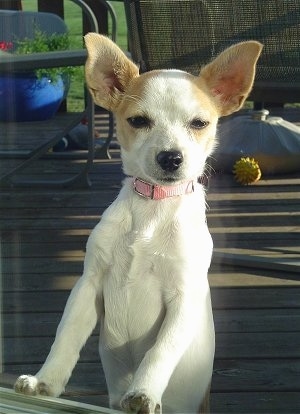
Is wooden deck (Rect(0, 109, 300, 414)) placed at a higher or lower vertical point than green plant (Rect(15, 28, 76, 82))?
lower

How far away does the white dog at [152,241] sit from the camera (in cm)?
191

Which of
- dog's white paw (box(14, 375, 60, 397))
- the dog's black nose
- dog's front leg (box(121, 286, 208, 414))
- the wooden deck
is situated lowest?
the wooden deck

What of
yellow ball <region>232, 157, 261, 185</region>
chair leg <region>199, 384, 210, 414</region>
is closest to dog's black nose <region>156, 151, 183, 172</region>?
chair leg <region>199, 384, 210, 414</region>

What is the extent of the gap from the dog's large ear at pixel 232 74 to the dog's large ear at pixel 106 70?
0.52 feet

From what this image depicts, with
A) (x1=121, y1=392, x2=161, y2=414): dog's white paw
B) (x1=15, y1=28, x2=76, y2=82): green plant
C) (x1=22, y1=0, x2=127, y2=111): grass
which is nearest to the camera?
(x1=121, y1=392, x2=161, y2=414): dog's white paw

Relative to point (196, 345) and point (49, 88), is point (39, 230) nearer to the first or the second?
point (49, 88)

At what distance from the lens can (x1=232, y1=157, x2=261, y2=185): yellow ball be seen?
11.3 feet

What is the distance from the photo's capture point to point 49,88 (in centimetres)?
344

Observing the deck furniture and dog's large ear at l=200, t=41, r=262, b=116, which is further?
the deck furniture

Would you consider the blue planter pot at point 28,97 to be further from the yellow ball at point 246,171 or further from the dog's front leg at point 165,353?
the dog's front leg at point 165,353

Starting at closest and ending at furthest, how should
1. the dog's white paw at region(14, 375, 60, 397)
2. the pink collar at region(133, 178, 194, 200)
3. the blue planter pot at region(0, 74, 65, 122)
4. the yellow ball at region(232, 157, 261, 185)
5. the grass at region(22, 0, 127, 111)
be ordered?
1. the dog's white paw at region(14, 375, 60, 397)
2. the pink collar at region(133, 178, 194, 200)
3. the blue planter pot at region(0, 74, 65, 122)
4. the grass at region(22, 0, 127, 111)
5. the yellow ball at region(232, 157, 261, 185)

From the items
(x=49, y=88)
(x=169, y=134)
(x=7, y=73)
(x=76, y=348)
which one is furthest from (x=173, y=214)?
(x=49, y=88)

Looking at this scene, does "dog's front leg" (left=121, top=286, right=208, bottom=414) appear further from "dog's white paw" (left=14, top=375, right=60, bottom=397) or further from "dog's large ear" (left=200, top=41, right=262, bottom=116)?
"dog's large ear" (left=200, top=41, right=262, bottom=116)

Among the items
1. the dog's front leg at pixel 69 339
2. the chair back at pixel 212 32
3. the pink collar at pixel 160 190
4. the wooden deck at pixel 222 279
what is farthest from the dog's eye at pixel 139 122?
the chair back at pixel 212 32
